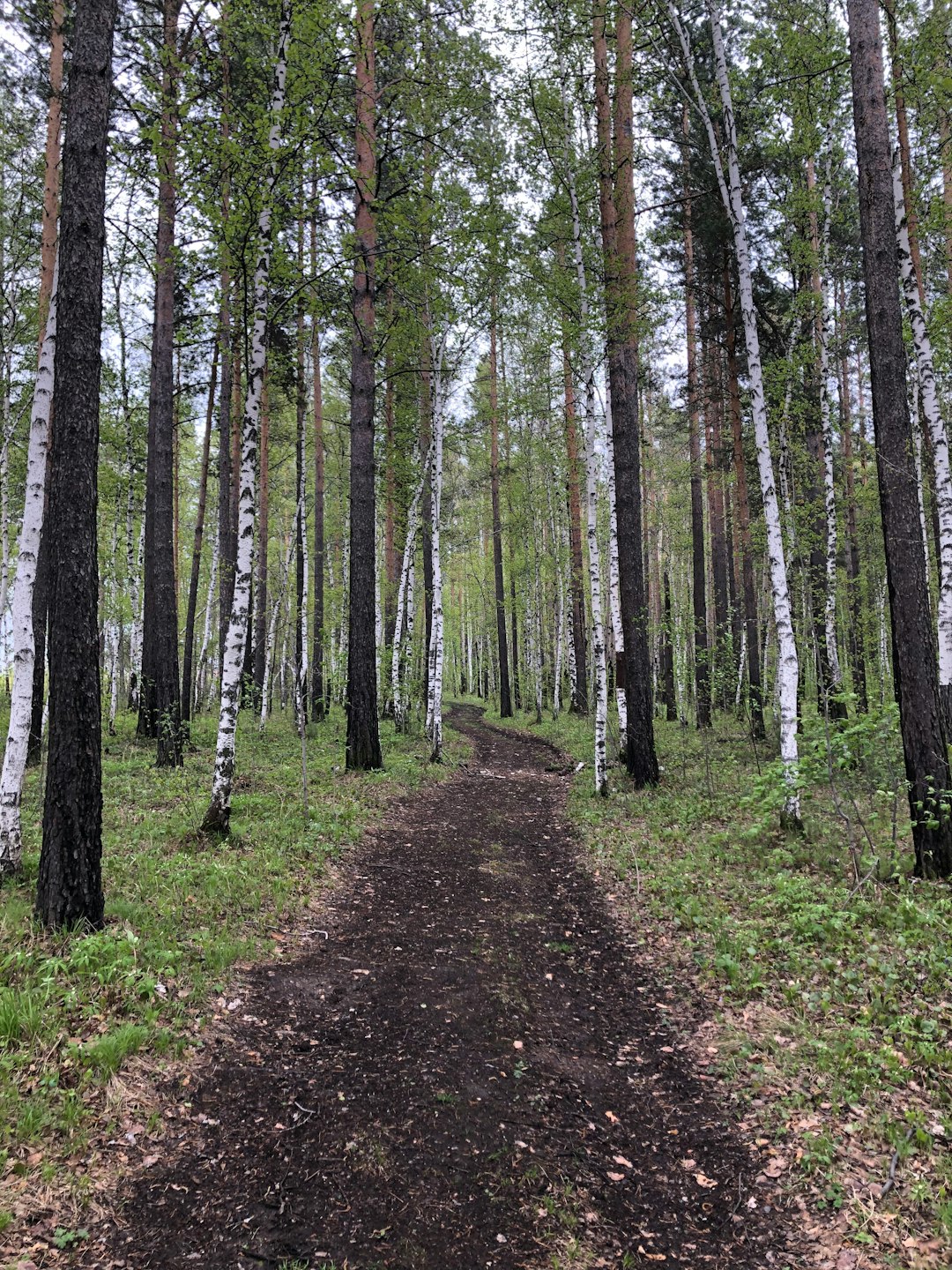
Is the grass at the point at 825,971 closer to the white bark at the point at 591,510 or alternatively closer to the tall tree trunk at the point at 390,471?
the white bark at the point at 591,510

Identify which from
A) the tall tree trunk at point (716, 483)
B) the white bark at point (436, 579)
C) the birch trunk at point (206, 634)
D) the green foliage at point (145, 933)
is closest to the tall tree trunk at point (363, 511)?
the green foliage at point (145, 933)

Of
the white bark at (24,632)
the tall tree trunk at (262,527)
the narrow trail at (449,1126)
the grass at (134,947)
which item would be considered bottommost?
the narrow trail at (449,1126)

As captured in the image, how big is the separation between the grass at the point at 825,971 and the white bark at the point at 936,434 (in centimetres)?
149

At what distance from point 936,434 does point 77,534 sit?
1007 centimetres

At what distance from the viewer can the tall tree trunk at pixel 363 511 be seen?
38.0 feet

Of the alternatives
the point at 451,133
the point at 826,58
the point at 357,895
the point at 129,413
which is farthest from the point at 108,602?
the point at 826,58

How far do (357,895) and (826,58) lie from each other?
1363cm

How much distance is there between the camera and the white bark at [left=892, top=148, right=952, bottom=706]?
7465mm

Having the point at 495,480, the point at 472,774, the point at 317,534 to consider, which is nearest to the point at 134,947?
the point at 472,774

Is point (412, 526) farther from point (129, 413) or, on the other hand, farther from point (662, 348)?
point (662, 348)

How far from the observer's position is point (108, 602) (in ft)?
77.5

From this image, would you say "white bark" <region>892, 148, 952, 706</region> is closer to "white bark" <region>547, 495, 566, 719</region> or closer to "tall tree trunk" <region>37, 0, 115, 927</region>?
"tall tree trunk" <region>37, 0, 115, 927</region>

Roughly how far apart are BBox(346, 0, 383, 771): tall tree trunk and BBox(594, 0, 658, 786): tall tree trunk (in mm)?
4316

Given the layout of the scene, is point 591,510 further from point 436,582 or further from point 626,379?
point 436,582
